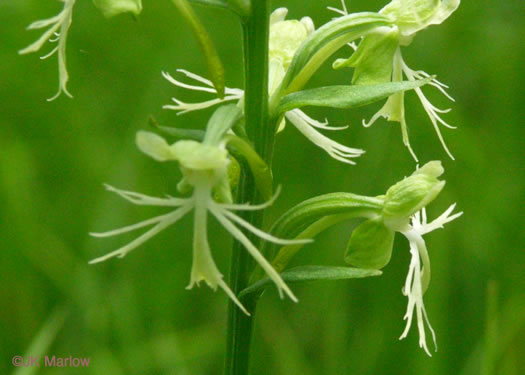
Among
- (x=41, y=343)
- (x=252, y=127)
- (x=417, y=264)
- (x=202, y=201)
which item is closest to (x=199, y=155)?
(x=202, y=201)

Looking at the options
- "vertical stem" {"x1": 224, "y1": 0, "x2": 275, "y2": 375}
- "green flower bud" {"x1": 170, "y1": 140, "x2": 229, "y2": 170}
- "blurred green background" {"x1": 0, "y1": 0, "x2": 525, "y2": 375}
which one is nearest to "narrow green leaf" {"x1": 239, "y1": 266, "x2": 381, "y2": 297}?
"vertical stem" {"x1": 224, "y1": 0, "x2": 275, "y2": 375}

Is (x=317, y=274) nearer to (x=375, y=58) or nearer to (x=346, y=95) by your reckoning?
(x=346, y=95)

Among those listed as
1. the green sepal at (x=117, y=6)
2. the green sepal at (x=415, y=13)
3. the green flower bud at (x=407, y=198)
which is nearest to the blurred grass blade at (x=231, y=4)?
the green sepal at (x=117, y=6)

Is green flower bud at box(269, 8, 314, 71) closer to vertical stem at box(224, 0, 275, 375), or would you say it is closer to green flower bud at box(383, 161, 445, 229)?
vertical stem at box(224, 0, 275, 375)

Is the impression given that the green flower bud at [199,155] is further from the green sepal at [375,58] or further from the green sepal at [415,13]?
the green sepal at [415,13]

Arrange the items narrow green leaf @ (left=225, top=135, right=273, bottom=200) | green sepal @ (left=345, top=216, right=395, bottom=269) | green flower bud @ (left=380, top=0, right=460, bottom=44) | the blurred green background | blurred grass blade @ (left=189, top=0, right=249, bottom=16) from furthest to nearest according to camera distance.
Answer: the blurred green background < green flower bud @ (left=380, top=0, right=460, bottom=44) < green sepal @ (left=345, top=216, right=395, bottom=269) < blurred grass blade @ (left=189, top=0, right=249, bottom=16) < narrow green leaf @ (left=225, top=135, right=273, bottom=200)

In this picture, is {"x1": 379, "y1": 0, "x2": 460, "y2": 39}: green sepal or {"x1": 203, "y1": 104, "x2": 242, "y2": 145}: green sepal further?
{"x1": 379, "y1": 0, "x2": 460, "y2": 39}: green sepal
